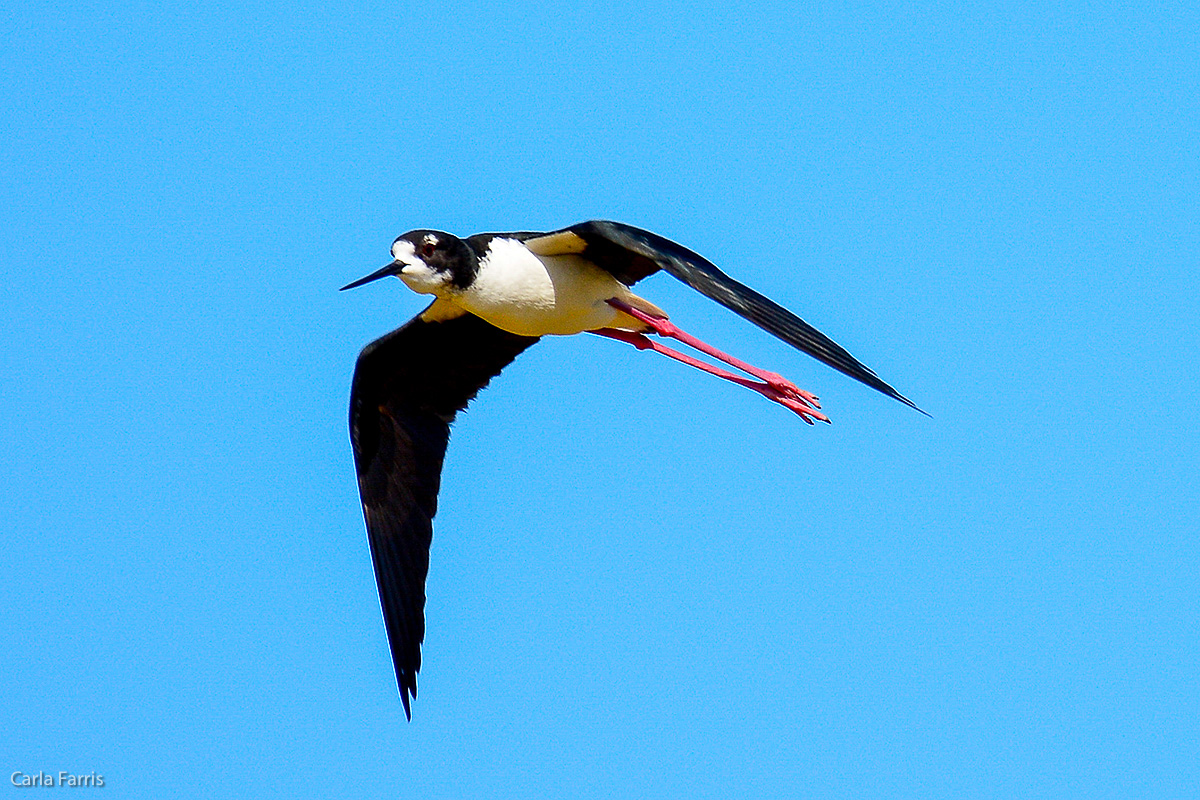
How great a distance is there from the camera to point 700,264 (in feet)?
32.1

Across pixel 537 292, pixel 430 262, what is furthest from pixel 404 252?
pixel 537 292

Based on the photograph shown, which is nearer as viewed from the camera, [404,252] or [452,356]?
[404,252]

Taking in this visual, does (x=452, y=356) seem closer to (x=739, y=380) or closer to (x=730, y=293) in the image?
(x=739, y=380)

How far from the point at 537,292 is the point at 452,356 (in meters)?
1.56

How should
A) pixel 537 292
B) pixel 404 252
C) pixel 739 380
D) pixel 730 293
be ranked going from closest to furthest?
pixel 730 293 < pixel 404 252 < pixel 537 292 < pixel 739 380

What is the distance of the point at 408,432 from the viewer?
12555mm

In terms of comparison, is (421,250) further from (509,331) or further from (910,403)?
(910,403)

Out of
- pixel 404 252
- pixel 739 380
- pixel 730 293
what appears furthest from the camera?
pixel 739 380

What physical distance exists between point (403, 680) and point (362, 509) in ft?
4.45

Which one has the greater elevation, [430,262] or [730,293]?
[430,262]

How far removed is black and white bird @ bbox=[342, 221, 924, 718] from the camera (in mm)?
11211

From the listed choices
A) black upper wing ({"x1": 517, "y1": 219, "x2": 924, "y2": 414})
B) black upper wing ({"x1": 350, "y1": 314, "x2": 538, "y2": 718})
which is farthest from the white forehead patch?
black upper wing ({"x1": 350, "y1": 314, "x2": 538, "y2": 718})

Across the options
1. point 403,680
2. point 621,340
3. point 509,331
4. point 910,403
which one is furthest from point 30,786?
point 910,403

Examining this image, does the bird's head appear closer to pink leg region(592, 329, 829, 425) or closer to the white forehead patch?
the white forehead patch
